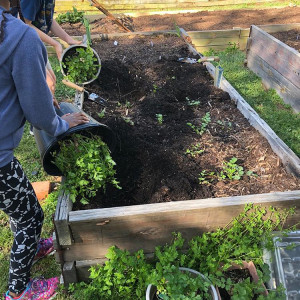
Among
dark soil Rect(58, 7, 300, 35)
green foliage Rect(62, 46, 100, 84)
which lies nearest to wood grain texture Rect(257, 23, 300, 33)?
dark soil Rect(58, 7, 300, 35)

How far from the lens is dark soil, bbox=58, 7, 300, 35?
841 centimetres

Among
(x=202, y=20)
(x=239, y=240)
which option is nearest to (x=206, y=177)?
(x=239, y=240)

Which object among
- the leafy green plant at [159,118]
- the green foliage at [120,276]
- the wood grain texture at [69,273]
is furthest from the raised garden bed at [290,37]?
the wood grain texture at [69,273]

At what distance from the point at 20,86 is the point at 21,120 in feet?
0.84

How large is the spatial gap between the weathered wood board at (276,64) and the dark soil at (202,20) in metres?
2.90

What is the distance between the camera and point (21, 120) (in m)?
1.66

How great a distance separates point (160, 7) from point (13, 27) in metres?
9.87

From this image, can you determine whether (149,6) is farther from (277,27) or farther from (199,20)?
(277,27)

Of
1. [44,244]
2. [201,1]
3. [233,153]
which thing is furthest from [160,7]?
[44,244]

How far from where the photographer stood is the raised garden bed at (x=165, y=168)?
2.05 m

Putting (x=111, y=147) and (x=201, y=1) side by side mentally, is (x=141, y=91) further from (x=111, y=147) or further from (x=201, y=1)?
(x=201, y=1)

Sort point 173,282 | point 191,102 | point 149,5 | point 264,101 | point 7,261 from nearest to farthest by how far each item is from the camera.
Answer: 1. point 173,282
2. point 7,261
3. point 191,102
4. point 264,101
5. point 149,5

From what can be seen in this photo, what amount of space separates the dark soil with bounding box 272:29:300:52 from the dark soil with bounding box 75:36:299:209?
1.96 meters

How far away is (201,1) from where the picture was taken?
34.3ft
